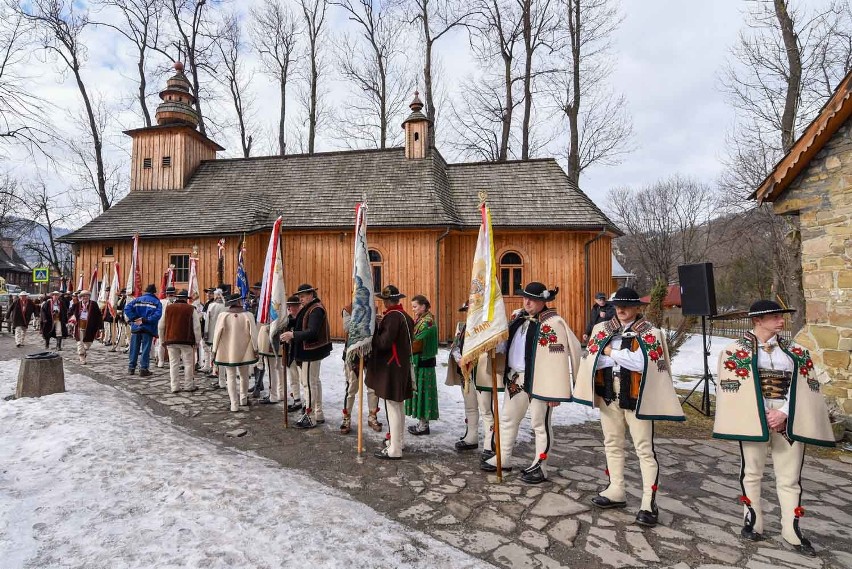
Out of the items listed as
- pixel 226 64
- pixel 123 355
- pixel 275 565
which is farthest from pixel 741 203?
pixel 226 64

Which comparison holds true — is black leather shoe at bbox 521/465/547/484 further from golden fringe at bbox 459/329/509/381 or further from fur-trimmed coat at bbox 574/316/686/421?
golden fringe at bbox 459/329/509/381

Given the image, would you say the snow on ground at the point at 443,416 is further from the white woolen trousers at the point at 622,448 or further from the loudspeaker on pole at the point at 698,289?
the loudspeaker on pole at the point at 698,289

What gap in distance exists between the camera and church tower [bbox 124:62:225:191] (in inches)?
707

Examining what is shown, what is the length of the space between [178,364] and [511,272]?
9.83 meters

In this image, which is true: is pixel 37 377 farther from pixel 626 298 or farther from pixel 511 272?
pixel 511 272

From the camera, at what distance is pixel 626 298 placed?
12.9 ft

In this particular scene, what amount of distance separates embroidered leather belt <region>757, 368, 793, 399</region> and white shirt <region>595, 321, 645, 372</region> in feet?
2.87

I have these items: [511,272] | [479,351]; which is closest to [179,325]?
[479,351]

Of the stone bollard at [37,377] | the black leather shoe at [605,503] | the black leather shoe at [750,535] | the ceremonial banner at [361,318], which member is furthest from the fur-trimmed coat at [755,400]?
the stone bollard at [37,377]

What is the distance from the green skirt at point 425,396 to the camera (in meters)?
6.00

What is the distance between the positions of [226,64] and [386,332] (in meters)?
27.9

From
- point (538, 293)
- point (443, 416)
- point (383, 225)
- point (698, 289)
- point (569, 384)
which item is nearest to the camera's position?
point (569, 384)

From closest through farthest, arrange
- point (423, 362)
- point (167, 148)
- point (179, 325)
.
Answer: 1. point (423, 362)
2. point (179, 325)
3. point (167, 148)

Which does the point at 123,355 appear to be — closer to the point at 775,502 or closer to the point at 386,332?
the point at 386,332
